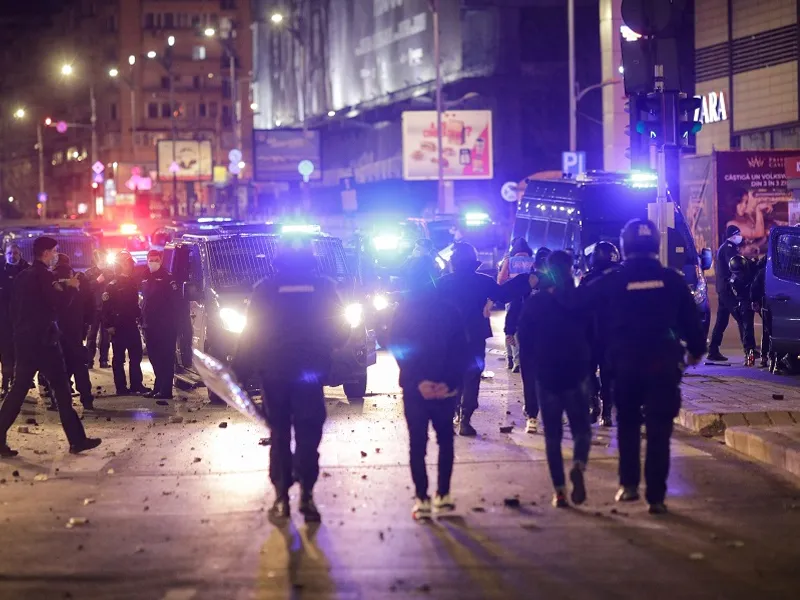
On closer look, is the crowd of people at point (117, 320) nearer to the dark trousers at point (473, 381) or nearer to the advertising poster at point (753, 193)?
the dark trousers at point (473, 381)

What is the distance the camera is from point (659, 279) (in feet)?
30.2

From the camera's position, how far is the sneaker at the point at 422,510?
9164mm

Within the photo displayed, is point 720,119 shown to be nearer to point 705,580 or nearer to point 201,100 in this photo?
point 705,580

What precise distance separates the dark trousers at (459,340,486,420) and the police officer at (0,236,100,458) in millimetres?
3574

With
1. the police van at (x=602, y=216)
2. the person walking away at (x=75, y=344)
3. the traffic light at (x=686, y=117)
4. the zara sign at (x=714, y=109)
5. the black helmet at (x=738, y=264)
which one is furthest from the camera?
the zara sign at (x=714, y=109)

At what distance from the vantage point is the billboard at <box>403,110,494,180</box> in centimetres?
5606

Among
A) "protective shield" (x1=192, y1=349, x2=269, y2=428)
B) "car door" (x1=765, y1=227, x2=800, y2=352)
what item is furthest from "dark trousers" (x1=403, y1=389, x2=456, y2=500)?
"car door" (x1=765, y1=227, x2=800, y2=352)

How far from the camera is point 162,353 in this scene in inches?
676

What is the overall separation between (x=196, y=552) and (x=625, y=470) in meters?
3.03

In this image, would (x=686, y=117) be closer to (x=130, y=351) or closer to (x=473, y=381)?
(x=473, y=381)

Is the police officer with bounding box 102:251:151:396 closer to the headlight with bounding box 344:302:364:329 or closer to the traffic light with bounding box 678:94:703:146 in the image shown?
the headlight with bounding box 344:302:364:329

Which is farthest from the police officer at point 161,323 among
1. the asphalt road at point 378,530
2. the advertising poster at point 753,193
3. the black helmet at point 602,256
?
the advertising poster at point 753,193

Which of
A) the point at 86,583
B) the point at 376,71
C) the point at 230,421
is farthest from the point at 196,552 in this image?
the point at 376,71

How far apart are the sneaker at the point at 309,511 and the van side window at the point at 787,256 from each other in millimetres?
9964
